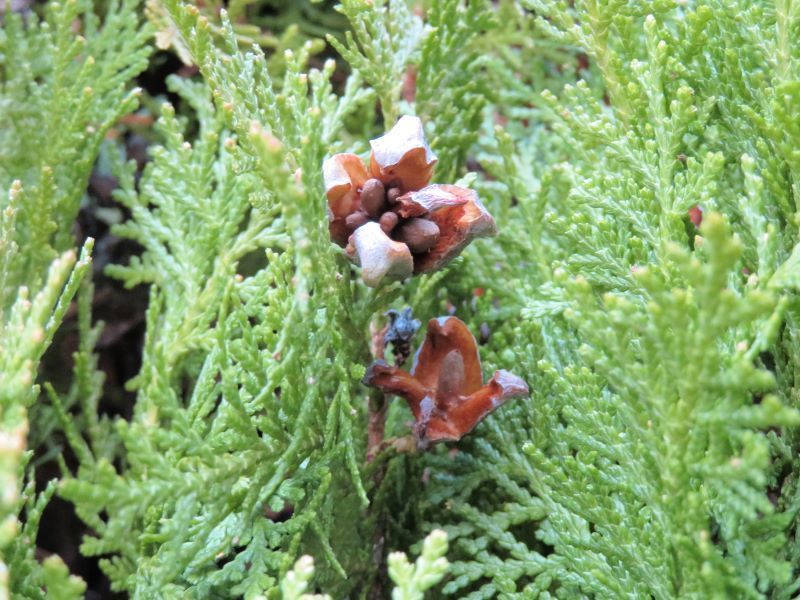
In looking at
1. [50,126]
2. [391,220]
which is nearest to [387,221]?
A: [391,220]

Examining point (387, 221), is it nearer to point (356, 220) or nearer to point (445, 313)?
point (356, 220)

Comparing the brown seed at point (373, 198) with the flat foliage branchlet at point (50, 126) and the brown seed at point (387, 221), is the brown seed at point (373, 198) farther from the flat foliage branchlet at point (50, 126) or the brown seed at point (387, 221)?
the flat foliage branchlet at point (50, 126)

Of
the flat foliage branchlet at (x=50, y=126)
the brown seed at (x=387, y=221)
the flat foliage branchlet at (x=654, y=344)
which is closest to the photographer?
the flat foliage branchlet at (x=654, y=344)

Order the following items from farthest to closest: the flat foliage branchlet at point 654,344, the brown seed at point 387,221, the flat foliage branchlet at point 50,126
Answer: the flat foliage branchlet at point 50,126
the brown seed at point 387,221
the flat foliage branchlet at point 654,344

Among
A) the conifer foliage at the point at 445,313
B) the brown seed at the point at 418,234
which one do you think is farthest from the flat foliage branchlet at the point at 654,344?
the brown seed at the point at 418,234

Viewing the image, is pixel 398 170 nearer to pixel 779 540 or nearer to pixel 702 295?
pixel 702 295

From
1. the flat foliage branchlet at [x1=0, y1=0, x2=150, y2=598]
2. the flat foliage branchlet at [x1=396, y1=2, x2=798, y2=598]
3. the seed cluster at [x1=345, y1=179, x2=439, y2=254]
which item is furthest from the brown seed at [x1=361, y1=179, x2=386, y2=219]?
the flat foliage branchlet at [x1=0, y1=0, x2=150, y2=598]

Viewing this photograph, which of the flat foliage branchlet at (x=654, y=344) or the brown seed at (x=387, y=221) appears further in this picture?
the brown seed at (x=387, y=221)
